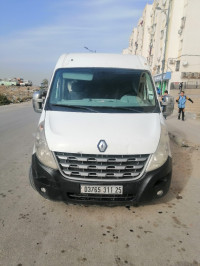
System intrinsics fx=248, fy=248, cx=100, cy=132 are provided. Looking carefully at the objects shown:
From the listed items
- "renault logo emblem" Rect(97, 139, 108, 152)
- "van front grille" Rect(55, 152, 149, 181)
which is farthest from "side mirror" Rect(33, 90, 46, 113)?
"renault logo emblem" Rect(97, 139, 108, 152)

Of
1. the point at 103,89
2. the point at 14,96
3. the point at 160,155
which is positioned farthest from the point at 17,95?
the point at 160,155

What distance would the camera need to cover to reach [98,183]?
3.18m

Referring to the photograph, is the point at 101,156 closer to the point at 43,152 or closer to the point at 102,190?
the point at 102,190

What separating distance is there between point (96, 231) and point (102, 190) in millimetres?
512

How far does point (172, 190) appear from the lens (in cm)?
442

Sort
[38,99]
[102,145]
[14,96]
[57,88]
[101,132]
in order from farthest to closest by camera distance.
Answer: [14,96]
[38,99]
[57,88]
[101,132]
[102,145]

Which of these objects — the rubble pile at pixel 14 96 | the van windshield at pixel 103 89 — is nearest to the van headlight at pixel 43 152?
the van windshield at pixel 103 89

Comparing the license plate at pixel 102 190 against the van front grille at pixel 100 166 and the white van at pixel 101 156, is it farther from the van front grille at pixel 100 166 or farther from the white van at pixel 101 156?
the van front grille at pixel 100 166

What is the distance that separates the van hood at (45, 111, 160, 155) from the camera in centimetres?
312

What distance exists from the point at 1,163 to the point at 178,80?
30.1m

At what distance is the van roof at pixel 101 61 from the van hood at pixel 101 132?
1.33 metres

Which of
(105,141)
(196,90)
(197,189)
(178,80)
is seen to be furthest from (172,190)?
(178,80)

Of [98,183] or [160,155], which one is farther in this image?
[160,155]

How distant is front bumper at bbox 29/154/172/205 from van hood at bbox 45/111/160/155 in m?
0.34
